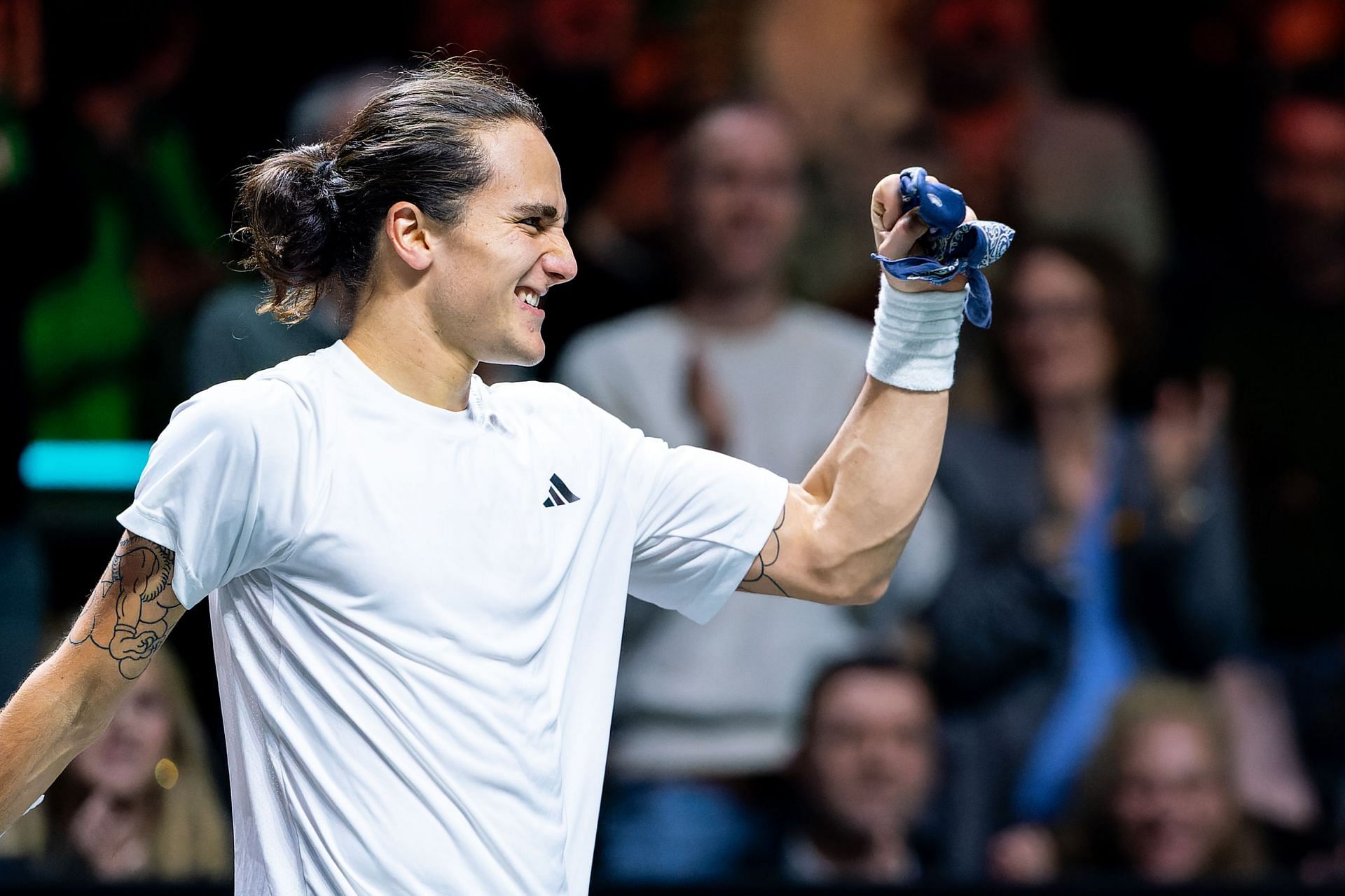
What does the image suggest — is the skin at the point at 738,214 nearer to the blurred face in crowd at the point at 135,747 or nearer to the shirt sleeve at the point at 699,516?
the blurred face in crowd at the point at 135,747

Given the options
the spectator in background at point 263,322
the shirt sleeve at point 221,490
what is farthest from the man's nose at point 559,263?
the spectator in background at point 263,322

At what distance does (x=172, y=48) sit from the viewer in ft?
12.4

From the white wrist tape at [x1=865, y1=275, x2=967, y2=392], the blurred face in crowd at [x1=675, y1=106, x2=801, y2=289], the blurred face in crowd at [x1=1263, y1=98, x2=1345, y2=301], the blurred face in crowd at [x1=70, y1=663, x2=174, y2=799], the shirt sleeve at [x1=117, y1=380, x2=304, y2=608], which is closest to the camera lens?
the shirt sleeve at [x1=117, y1=380, x2=304, y2=608]

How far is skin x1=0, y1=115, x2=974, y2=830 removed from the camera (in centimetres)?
150

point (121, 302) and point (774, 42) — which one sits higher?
point (774, 42)

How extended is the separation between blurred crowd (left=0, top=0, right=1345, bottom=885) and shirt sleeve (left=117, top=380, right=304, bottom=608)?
6.91 ft

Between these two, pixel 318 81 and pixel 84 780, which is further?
pixel 318 81

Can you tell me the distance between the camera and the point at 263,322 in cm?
356

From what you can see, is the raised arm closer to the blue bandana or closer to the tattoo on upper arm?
the blue bandana

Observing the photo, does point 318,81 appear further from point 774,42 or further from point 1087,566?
point 1087,566

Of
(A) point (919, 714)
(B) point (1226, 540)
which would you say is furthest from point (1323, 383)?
(A) point (919, 714)

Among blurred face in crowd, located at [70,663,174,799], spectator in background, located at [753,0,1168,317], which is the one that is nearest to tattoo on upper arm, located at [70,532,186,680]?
blurred face in crowd, located at [70,663,174,799]

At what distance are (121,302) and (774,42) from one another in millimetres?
1710

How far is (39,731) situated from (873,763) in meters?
2.52
